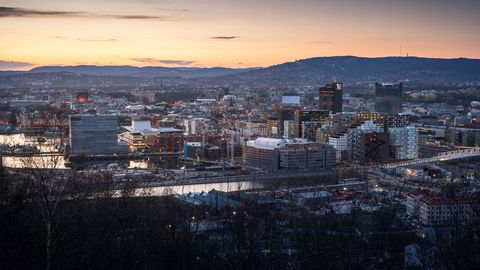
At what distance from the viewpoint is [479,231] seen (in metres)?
9.38

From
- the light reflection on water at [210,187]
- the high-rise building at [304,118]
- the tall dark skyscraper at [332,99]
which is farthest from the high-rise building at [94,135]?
the tall dark skyscraper at [332,99]

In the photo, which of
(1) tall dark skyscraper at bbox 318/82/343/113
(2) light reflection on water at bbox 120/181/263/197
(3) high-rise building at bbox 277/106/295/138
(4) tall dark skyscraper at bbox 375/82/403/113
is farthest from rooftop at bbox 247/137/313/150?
(4) tall dark skyscraper at bbox 375/82/403/113

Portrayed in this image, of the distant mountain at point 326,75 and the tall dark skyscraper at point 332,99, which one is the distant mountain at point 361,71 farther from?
the tall dark skyscraper at point 332,99

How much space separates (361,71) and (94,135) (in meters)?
66.6

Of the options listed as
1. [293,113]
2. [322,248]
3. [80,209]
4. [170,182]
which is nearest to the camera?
[322,248]

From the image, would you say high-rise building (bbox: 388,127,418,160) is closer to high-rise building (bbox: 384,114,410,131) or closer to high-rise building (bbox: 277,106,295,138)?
high-rise building (bbox: 384,114,410,131)

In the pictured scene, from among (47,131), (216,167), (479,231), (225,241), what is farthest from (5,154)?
(479,231)

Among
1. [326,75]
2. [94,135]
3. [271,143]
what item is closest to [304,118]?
[271,143]

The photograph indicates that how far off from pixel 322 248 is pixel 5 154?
17898 mm

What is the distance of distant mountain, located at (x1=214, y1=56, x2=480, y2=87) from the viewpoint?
8694cm

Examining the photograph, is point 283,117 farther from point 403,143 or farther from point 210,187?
point 210,187

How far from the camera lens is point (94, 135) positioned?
28109 mm

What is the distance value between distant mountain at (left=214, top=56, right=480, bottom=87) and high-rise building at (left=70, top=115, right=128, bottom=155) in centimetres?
5674

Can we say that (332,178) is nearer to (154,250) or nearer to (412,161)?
(412,161)
